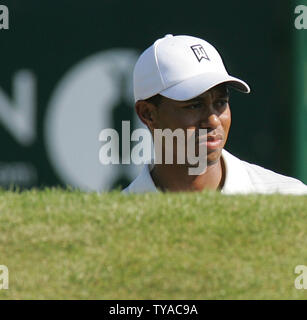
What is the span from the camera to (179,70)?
3.38 m

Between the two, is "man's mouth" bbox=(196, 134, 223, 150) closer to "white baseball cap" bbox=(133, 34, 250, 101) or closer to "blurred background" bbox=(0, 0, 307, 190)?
"white baseball cap" bbox=(133, 34, 250, 101)

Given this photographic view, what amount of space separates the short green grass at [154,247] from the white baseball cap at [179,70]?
516 millimetres

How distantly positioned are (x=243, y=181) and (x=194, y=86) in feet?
1.40

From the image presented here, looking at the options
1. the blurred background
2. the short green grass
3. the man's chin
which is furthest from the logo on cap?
the blurred background

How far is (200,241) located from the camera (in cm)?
263

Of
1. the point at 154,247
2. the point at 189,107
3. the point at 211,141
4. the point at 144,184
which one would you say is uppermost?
the point at 189,107

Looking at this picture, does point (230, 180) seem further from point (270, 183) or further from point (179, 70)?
point (179, 70)

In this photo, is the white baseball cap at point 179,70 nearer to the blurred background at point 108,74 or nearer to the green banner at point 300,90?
the blurred background at point 108,74

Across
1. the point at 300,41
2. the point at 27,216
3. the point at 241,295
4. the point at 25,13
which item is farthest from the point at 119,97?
the point at 241,295

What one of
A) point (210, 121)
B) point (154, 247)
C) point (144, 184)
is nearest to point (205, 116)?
point (210, 121)

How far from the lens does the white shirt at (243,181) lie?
11.2 feet

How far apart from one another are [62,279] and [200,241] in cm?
43

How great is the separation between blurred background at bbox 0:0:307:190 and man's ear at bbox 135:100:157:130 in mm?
2953

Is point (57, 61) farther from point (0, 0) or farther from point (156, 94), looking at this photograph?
point (156, 94)
